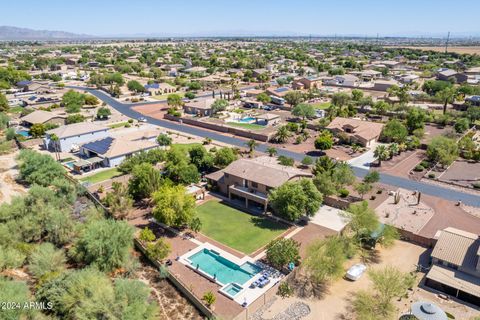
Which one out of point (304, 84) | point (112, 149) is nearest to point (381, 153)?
point (112, 149)

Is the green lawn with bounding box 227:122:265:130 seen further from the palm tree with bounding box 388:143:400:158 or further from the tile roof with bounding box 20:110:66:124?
the tile roof with bounding box 20:110:66:124

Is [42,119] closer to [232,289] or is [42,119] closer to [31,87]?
[31,87]

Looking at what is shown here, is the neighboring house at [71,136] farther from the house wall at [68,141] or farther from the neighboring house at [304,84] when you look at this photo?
the neighboring house at [304,84]

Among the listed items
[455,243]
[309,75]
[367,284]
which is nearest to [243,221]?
[367,284]

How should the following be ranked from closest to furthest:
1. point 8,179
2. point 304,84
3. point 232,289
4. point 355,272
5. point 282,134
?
point 232,289 → point 355,272 → point 8,179 → point 282,134 → point 304,84

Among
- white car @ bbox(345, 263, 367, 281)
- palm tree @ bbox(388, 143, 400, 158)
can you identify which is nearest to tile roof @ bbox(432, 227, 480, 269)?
white car @ bbox(345, 263, 367, 281)

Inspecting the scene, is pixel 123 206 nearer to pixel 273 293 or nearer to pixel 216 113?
pixel 273 293

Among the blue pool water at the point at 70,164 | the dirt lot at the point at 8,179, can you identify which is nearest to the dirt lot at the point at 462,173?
the blue pool water at the point at 70,164
